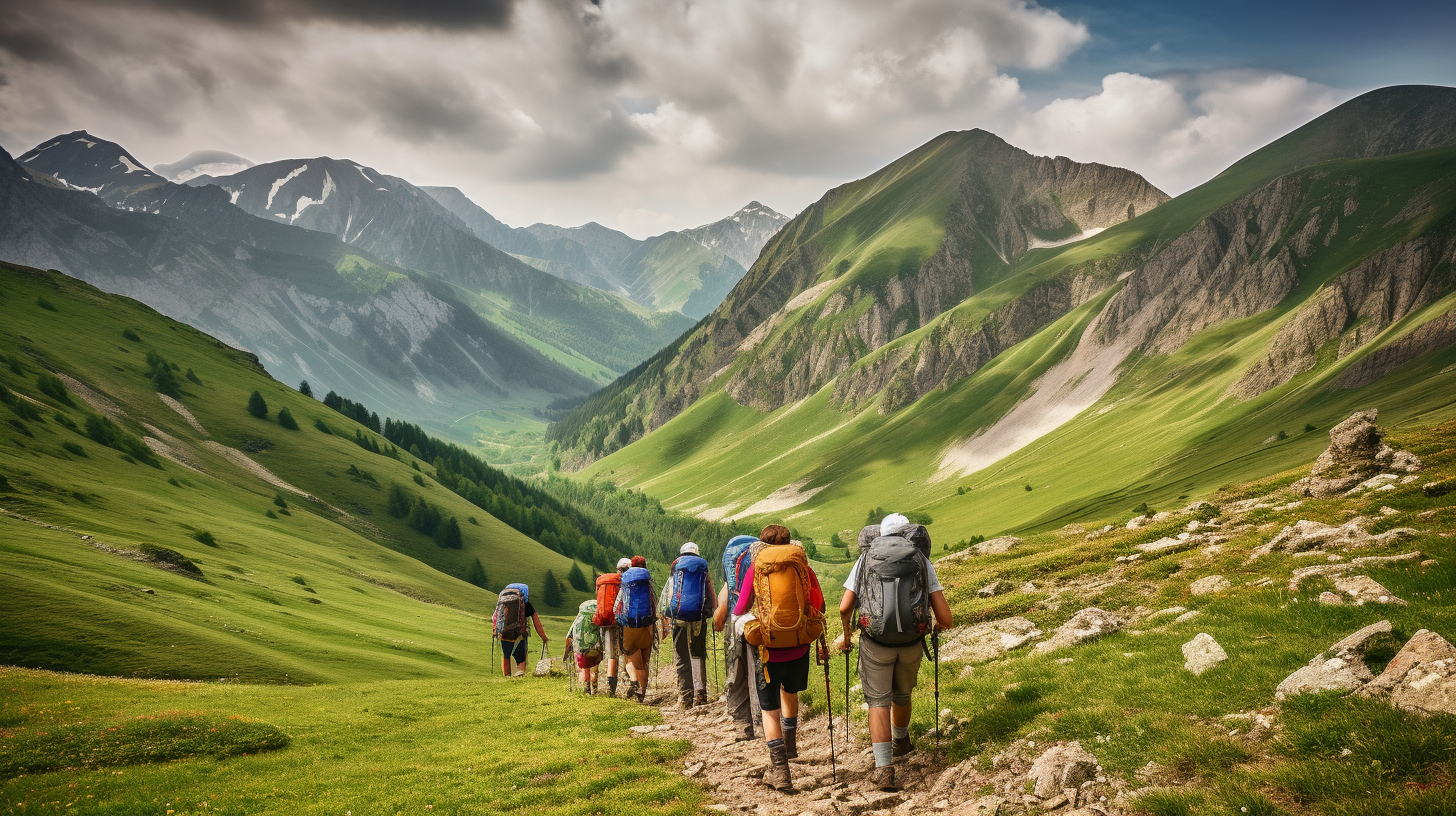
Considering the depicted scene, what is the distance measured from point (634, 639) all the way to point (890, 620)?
40.7 ft

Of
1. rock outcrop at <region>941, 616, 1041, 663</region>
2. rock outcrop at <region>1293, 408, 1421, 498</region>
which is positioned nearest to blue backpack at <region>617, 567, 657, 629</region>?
rock outcrop at <region>941, 616, 1041, 663</region>

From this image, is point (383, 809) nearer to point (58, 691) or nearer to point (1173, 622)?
point (58, 691)

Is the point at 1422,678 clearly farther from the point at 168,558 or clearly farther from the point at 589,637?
the point at 168,558

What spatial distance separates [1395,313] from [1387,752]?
152 meters

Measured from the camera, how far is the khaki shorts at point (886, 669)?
506 inches

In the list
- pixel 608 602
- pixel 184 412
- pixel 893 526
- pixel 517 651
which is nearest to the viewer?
pixel 893 526

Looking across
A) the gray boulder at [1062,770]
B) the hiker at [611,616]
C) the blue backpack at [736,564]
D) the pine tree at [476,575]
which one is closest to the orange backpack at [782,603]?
the blue backpack at [736,564]

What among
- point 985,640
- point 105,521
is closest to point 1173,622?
point 985,640

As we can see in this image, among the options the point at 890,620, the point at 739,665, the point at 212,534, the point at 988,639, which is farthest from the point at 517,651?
the point at 212,534

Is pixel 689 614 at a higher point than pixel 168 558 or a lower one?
higher

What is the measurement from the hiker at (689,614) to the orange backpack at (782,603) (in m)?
6.04

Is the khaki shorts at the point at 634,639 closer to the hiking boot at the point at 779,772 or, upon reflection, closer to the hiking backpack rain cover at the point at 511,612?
the hiking boot at the point at 779,772

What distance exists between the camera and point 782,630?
13.8 m

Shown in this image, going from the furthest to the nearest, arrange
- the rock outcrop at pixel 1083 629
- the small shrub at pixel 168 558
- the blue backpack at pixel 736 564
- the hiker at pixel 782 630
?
the small shrub at pixel 168 558 < the blue backpack at pixel 736 564 < the rock outcrop at pixel 1083 629 < the hiker at pixel 782 630
